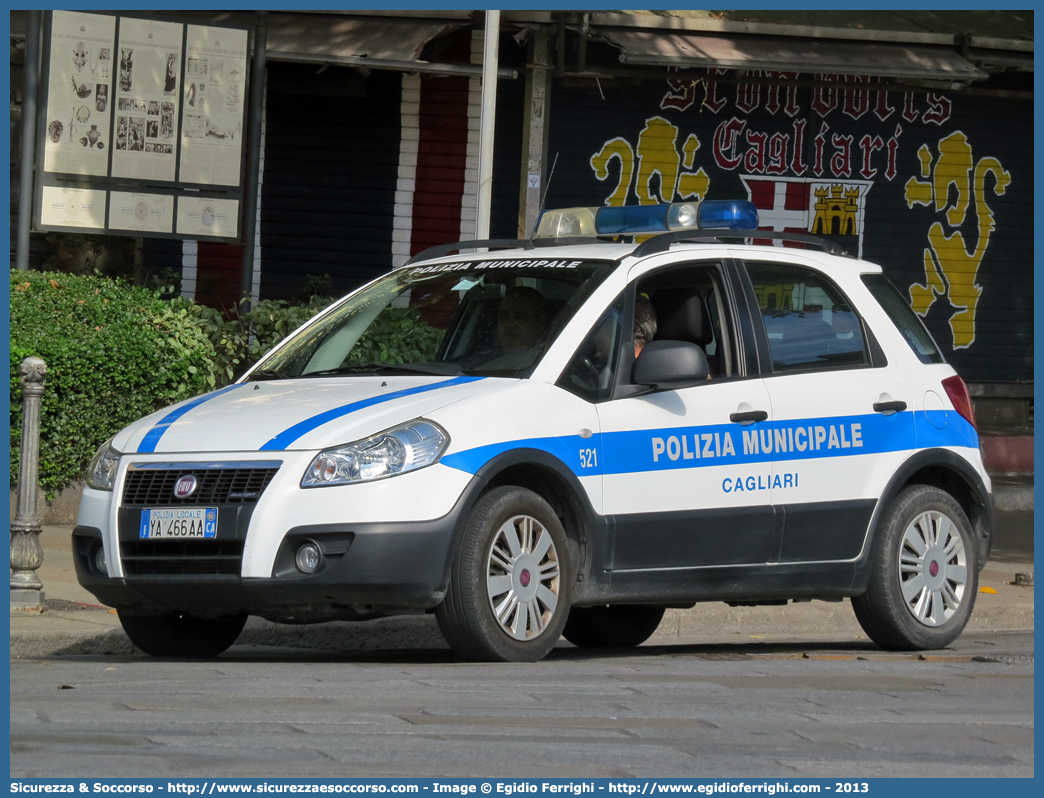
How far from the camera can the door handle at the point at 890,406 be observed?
733 cm

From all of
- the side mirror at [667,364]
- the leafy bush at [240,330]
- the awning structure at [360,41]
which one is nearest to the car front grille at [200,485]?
the side mirror at [667,364]

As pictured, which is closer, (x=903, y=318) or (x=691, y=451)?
(x=691, y=451)

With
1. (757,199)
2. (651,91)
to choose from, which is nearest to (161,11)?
(651,91)

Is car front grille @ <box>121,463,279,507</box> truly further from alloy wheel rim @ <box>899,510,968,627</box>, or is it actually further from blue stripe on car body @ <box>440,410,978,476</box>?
alloy wheel rim @ <box>899,510,968,627</box>

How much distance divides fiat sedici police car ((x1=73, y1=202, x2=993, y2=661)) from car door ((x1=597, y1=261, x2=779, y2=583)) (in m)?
0.01

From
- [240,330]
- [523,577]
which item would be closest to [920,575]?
[523,577]

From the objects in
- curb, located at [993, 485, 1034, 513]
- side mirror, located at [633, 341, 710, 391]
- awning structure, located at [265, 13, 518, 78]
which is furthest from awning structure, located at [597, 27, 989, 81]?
side mirror, located at [633, 341, 710, 391]

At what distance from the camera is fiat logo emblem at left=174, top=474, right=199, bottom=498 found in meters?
6.02

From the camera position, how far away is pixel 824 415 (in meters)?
7.18

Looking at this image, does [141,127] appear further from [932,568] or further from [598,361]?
[932,568]

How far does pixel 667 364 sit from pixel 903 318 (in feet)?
6.11

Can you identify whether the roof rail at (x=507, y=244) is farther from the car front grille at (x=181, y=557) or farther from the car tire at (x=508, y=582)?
the car front grille at (x=181, y=557)

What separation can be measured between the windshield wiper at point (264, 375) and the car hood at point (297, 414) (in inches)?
13.5

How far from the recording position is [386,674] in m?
6.03
